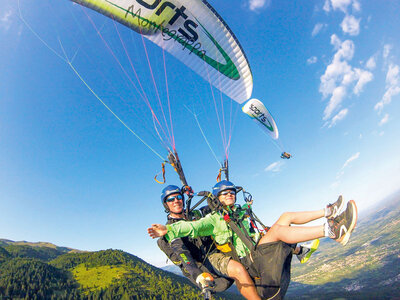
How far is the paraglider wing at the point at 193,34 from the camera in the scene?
760cm

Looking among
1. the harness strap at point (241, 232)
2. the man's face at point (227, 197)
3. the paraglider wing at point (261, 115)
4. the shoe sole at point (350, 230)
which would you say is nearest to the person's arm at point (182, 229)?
the harness strap at point (241, 232)

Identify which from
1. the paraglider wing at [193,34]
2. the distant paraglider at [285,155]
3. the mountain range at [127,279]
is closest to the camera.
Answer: the paraglider wing at [193,34]

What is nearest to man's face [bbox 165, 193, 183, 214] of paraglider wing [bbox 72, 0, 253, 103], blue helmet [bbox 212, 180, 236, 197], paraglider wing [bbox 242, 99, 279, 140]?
blue helmet [bbox 212, 180, 236, 197]

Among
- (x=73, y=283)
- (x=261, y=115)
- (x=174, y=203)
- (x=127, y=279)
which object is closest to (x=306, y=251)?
(x=174, y=203)

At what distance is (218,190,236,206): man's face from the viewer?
4828 millimetres

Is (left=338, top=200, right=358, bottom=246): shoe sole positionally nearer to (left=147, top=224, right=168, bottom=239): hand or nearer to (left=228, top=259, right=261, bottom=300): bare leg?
(left=228, top=259, right=261, bottom=300): bare leg

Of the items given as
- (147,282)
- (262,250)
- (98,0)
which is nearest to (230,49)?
(98,0)

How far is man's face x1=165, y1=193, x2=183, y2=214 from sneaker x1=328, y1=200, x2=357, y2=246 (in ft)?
10.4

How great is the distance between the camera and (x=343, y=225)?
342 centimetres

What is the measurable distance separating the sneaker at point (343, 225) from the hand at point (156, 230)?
8.44 ft

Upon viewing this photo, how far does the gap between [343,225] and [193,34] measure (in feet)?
27.8

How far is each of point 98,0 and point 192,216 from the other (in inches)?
301

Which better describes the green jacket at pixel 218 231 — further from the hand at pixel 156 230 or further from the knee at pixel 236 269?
the hand at pixel 156 230

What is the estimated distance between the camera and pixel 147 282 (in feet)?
417
